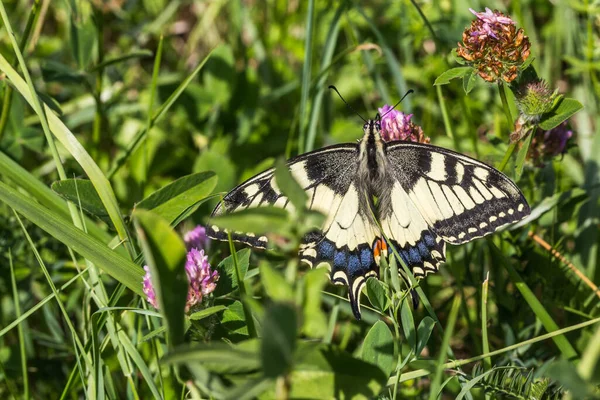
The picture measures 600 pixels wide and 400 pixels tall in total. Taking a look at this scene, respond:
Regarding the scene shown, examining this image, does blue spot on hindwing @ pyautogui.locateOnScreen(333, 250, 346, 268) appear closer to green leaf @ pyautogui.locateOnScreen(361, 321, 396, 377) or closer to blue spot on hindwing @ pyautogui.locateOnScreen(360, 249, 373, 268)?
blue spot on hindwing @ pyautogui.locateOnScreen(360, 249, 373, 268)

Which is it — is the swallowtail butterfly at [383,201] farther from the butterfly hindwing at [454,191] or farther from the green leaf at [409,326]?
the green leaf at [409,326]

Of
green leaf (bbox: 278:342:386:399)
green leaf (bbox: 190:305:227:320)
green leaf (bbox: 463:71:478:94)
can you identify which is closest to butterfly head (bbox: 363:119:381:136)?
green leaf (bbox: 463:71:478:94)

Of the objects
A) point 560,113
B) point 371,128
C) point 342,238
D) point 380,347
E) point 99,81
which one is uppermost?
point 99,81

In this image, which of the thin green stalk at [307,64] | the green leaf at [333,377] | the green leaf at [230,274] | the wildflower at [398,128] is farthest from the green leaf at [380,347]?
the thin green stalk at [307,64]

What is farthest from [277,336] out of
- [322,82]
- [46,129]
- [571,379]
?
[322,82]

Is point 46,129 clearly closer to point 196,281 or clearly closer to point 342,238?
point 196,281

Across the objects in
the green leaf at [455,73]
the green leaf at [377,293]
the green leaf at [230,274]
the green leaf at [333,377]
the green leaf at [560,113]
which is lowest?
the green leaf at [333,377]

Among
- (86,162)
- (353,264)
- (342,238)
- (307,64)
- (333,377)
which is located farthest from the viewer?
(307,64)

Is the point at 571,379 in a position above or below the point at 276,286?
below
